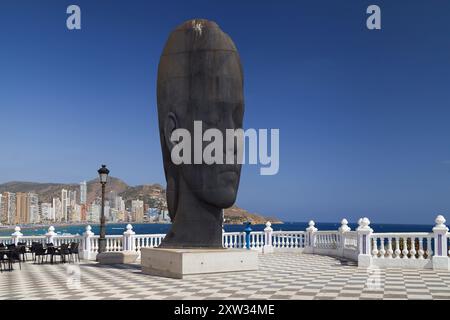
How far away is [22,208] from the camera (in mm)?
108750

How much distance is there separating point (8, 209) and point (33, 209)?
5.77 metres

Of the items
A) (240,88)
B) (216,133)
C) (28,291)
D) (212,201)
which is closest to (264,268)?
(212,201)

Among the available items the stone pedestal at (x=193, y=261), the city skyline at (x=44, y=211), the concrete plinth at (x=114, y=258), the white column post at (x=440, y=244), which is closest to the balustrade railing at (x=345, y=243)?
the white column post at (x=440, y=244)

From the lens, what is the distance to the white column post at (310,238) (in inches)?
848

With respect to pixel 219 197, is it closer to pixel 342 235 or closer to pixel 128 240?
pixel 342 235

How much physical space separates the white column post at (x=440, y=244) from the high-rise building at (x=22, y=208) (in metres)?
102

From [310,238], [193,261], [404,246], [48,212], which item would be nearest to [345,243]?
[310,238]

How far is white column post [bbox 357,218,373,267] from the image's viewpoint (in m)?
15.6

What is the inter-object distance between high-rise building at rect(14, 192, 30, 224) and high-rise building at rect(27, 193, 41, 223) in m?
0.66

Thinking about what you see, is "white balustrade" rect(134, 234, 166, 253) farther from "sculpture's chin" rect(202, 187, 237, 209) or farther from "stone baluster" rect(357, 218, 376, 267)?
"stone baluster" rect(357, 218, 376, 267)

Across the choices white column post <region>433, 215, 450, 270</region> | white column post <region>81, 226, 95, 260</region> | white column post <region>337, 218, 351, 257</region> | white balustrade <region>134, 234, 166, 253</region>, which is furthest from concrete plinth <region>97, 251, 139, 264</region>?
white column post <region>433, 215, 450, 270</region>

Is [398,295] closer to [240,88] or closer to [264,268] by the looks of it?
[264,268]

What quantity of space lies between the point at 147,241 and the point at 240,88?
964 cm
